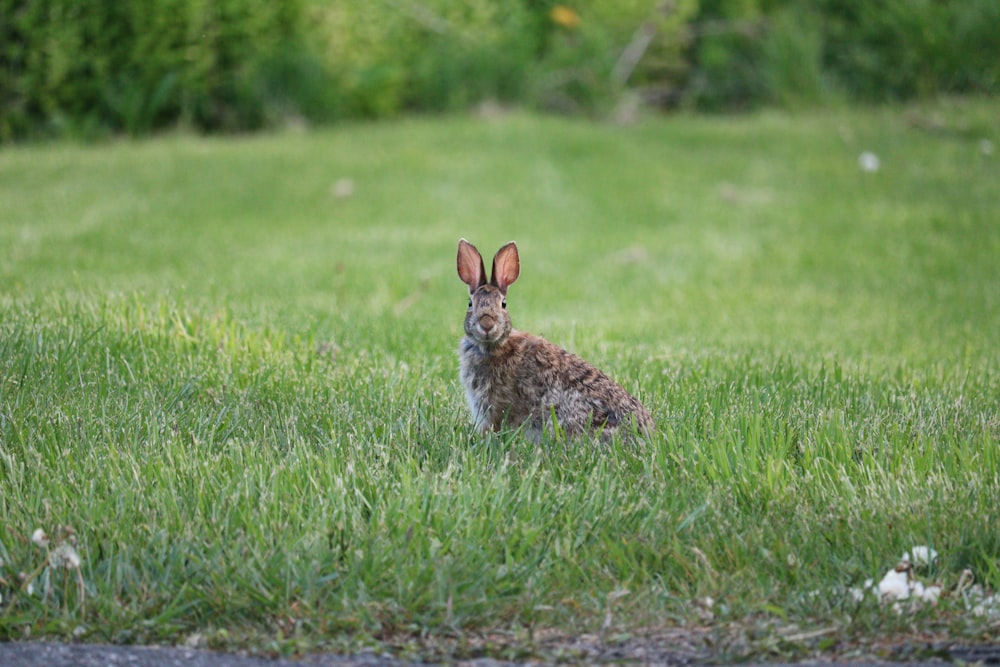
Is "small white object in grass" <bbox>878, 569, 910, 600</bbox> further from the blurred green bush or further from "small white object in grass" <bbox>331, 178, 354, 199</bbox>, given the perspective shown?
the blurred green bush

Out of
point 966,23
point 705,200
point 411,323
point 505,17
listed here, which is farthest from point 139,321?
point 966,23

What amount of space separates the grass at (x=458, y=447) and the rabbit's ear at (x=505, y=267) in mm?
656

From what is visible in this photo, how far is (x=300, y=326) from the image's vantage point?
288 inches

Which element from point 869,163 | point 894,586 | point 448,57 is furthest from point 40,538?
point 448,57

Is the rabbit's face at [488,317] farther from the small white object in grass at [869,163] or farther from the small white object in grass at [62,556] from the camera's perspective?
the small white object in grass at [869,163]

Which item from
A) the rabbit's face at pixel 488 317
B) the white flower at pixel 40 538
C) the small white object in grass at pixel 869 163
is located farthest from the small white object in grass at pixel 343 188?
the white flower at pixel 40 538

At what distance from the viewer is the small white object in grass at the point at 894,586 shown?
12.4 ft

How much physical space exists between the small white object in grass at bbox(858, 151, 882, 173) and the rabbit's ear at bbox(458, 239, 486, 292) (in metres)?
9.94

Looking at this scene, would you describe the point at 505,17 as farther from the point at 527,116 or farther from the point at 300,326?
the point at 300,326

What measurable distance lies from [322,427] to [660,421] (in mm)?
1477

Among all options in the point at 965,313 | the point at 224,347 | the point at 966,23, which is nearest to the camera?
the point at 224,347

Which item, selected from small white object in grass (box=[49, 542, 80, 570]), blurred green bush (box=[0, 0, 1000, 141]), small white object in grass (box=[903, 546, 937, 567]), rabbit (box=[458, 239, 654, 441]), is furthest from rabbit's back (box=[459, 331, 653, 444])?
blurred green bush (box=[0, 0, 1000, 141])

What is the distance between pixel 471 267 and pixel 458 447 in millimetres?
773

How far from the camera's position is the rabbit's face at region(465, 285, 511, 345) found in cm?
479
